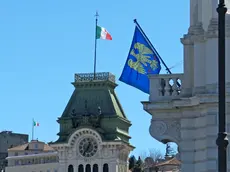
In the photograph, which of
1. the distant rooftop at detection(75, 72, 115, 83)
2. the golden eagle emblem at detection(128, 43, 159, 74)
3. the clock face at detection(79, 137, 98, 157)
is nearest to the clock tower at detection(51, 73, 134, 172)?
the clock face at detection(79, 137, 98, 157)

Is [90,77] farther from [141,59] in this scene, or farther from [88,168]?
[141,59]

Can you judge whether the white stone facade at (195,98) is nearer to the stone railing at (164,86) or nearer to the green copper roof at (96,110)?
the stone railing at (164,86)

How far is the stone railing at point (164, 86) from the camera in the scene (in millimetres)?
22281

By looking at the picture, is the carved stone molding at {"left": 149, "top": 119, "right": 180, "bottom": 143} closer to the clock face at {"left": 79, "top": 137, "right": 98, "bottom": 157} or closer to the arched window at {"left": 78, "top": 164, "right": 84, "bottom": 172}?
the clock face at {"left": 79, "top": 137, "right": 98, "bottom": 157}

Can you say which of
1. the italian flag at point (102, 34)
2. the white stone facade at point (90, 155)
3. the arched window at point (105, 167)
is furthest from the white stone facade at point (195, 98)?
the arched window at point (105, 167)

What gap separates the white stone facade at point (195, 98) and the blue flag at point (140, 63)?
6.36 ft

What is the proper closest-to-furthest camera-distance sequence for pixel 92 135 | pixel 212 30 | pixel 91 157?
pixel 212 30
pixel 92 135
pixel 91 157

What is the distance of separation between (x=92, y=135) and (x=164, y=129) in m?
84.0

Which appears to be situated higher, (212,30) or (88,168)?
(88,168)

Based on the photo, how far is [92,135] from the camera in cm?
10600

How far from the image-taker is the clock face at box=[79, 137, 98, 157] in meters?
106

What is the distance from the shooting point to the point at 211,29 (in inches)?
849

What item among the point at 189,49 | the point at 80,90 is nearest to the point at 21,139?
the point at 80,90

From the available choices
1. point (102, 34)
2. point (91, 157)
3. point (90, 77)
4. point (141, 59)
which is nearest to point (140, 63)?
point (141, 59)
